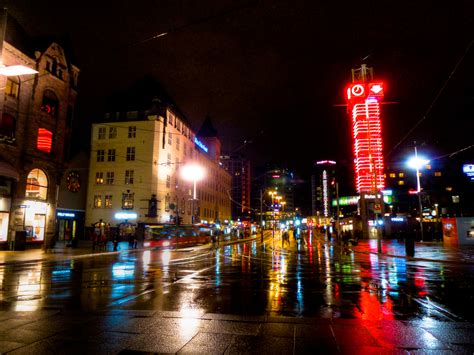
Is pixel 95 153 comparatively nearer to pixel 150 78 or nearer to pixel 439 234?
pixel 150 78

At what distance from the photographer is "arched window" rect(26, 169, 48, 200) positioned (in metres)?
31.9

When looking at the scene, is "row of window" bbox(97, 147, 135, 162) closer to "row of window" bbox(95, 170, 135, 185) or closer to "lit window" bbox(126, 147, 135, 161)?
"lit window" bbox(126, 147, 135, 161)

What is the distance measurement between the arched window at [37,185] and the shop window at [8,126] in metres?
4.03

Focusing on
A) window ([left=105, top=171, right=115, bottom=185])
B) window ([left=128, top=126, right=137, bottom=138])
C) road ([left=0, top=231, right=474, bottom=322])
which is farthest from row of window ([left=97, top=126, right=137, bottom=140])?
road ([left=0, top=231, right=474, bottom=322])

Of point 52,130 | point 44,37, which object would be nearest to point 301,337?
point 52,130

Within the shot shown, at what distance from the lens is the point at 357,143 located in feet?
178

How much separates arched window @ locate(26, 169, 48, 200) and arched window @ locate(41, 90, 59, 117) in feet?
20.0

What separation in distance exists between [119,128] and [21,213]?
84.0 feet

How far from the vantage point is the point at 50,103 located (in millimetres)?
34438

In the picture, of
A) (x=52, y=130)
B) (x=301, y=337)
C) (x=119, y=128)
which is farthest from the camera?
(x=119, y=128)

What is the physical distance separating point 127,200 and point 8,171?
24170 millimetres

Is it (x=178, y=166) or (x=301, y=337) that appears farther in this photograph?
(x=178, y=166)

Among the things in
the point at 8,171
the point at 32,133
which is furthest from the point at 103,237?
the point at 32,133

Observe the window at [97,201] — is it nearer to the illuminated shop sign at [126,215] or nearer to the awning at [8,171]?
the illuminated shop sign at [126,215]
